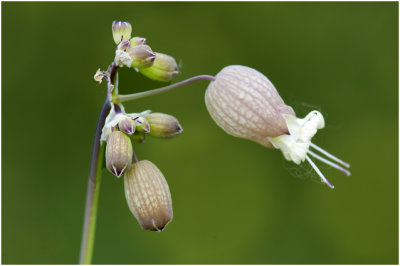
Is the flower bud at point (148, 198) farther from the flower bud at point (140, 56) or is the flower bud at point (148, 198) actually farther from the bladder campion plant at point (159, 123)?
the flower bud at point (140, 56)

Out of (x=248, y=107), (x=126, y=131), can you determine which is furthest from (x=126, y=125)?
(x=248, y=107)

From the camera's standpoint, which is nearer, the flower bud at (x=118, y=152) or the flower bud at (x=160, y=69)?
the flower bud at (x=118, y=152)

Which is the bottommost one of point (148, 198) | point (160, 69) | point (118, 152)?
point (148, 198)

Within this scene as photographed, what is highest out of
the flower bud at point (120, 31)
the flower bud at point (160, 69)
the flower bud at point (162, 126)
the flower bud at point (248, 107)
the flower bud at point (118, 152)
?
the flower bud at point (120, 31)

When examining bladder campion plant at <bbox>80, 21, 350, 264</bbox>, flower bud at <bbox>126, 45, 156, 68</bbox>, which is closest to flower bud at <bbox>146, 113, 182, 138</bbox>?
bladder campion plant at <bbox>80, 21, 350, 264</bbox>

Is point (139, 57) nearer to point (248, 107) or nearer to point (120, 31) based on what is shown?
point (120, 31)

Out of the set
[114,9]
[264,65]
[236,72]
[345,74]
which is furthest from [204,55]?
[236,72]

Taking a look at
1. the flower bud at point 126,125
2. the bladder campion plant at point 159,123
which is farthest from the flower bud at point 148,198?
the flower bud at point 126,125
